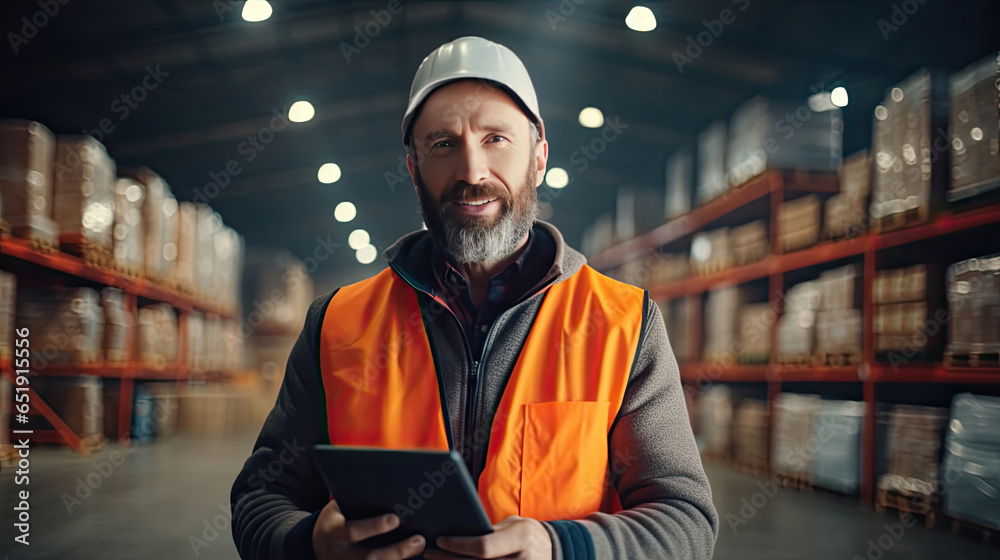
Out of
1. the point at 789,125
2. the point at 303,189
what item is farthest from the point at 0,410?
the point at 303,189

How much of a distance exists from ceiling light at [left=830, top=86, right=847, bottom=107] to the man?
247 inches

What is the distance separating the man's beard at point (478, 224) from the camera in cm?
180

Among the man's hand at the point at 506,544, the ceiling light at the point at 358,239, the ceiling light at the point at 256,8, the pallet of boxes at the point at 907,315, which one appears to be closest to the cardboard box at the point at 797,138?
the pallet of boxes at the point at 907,315

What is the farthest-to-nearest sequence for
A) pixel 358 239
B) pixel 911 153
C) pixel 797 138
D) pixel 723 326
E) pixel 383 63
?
pixel 358 239 → pixel 383 63 → pixel 723 326 → pixel 797 138 → pixel 911 153

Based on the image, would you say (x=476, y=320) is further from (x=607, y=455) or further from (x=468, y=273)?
(x=607, y=455)

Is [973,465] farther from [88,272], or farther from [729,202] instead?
[88,272]

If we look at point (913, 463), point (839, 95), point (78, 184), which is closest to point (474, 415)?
point (913, 463)

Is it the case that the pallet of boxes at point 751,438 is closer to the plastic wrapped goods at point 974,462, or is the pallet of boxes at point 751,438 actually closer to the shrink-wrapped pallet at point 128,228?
the plastic wrapped goods at point 974,462

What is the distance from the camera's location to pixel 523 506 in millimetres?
1550

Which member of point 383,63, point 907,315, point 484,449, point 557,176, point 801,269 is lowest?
point 484,449

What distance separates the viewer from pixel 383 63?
8758 mm

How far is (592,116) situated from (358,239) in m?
8.79

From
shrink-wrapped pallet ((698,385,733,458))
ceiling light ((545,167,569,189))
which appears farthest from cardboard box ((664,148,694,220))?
ceiling light ((545,167,569,189))

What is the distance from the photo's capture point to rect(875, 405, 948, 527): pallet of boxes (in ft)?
15.3
